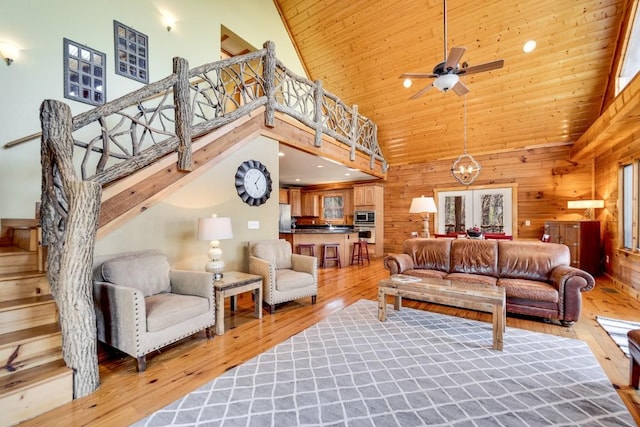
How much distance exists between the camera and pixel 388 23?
5.57 m

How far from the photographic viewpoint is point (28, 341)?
78.4 inches

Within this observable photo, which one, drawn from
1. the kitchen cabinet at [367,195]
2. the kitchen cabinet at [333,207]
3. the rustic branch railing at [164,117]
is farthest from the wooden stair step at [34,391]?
the kitchen cabinet at [333,207]

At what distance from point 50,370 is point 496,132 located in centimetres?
803

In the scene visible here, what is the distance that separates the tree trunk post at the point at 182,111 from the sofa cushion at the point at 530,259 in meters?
4.28

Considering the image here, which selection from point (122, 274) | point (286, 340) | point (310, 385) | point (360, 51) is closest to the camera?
point (310, 385)

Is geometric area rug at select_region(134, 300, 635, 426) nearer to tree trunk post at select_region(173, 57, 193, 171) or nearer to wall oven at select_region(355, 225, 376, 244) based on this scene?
tree trunk post at select_region(173, 57, 193, 171)

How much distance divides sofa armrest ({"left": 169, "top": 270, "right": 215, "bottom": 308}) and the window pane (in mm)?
6262

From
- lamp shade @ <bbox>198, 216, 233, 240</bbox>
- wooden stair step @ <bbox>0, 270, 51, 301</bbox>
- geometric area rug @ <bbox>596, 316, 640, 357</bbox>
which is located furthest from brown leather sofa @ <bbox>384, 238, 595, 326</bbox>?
wooden stair step @ <bbox>0, 270, 51, 301</bbox>

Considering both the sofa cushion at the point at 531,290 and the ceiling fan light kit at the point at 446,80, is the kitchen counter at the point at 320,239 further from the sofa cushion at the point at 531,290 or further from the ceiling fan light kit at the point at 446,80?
the ceiling fan light kit at the point at 446,80

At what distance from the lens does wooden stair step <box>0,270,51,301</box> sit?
2.27 metres

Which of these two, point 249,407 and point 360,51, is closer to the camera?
point 249,407

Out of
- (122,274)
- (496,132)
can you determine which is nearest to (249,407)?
(122,274)

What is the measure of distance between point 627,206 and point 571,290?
2.98m

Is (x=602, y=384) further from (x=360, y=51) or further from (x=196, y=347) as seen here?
(x=360, y=51)
